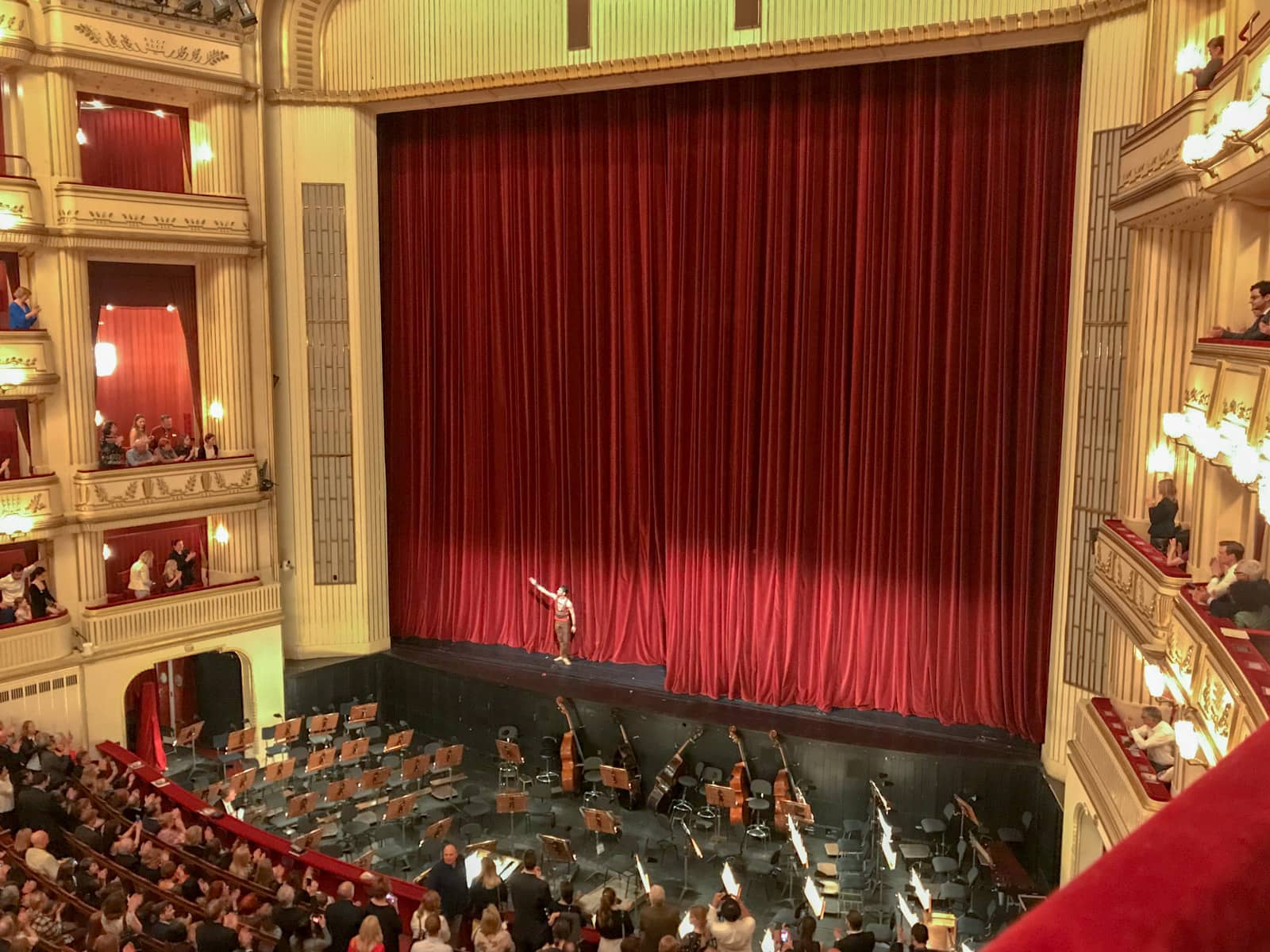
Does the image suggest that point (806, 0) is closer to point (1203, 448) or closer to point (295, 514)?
point (1203, 448)

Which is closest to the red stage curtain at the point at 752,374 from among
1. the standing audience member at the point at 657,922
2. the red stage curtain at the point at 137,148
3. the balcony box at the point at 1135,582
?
the red stage curtain at the point at 137,148

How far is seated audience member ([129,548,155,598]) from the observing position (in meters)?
16.2

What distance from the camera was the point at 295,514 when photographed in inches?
717

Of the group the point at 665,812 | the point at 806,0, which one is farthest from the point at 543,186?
the point at 665,812

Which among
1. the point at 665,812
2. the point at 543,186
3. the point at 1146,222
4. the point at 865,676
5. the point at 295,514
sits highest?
the point at 543,186

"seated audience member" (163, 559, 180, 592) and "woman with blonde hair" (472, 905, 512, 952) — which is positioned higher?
"seated audience member" (163, 559, 180, 592)

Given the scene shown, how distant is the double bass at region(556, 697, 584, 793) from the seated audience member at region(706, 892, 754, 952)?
6830mm

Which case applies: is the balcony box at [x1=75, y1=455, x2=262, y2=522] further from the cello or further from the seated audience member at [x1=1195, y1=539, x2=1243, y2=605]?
the seated audience member at [x1=1195, y1=539, x2=1243, y2=605]

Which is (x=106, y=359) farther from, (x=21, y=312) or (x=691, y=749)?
(x=691, y=749)

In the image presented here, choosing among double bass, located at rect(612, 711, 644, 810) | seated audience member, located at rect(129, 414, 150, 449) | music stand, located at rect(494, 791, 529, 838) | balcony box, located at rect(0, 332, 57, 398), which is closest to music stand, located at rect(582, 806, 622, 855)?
music stand, located at rect(494, 791, 529, 838)

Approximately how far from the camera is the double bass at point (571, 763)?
49.9 ft

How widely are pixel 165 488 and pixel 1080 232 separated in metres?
13.1

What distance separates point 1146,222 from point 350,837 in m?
11.5

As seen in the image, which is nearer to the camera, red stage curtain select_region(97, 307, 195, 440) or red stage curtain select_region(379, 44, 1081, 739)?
red stage curtain select_region(379, 44, 1081, 739)
